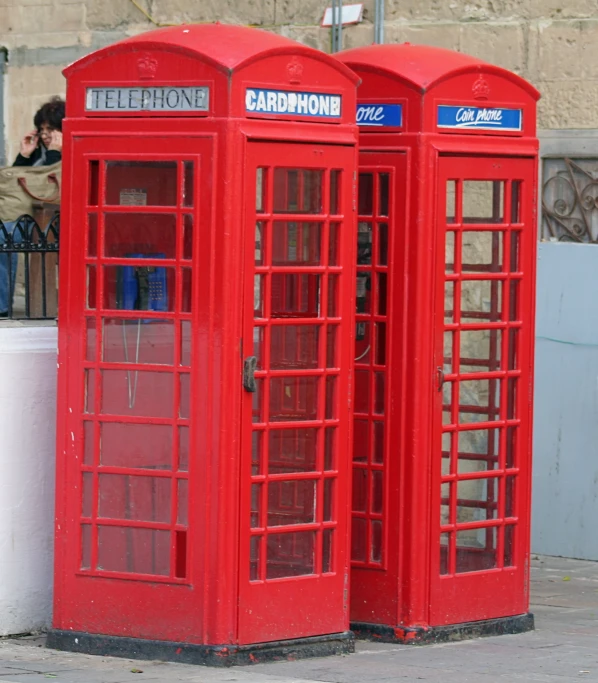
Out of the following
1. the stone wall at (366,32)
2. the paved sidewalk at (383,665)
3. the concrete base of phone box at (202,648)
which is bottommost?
the paved sidewalk at (383,665)

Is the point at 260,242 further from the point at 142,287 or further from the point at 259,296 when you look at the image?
the point at 142,287

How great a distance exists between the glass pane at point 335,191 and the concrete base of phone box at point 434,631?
1.80 meters

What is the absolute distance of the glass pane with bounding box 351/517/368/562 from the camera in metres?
6.91

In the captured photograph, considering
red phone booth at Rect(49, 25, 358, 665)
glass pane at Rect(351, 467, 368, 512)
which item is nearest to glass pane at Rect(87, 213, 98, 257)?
red phone booth at Rect(49, 25, 358, 665)

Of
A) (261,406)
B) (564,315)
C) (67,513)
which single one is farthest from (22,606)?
(564,315)

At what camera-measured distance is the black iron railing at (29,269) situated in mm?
7090

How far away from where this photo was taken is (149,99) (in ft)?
20.2

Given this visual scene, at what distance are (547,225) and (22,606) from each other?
401 cm

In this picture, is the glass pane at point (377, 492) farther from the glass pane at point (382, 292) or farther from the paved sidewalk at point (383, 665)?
the glass pane at point (382, 292)

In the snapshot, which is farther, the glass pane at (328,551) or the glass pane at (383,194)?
the glass pane at (383,194)

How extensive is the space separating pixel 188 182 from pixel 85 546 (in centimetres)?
152

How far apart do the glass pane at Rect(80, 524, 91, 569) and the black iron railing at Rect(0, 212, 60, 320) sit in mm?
1215

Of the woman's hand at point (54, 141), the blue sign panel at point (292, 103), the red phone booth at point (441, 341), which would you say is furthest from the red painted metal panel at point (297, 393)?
the woman's hand at point (54, 141)

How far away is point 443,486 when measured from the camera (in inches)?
271
